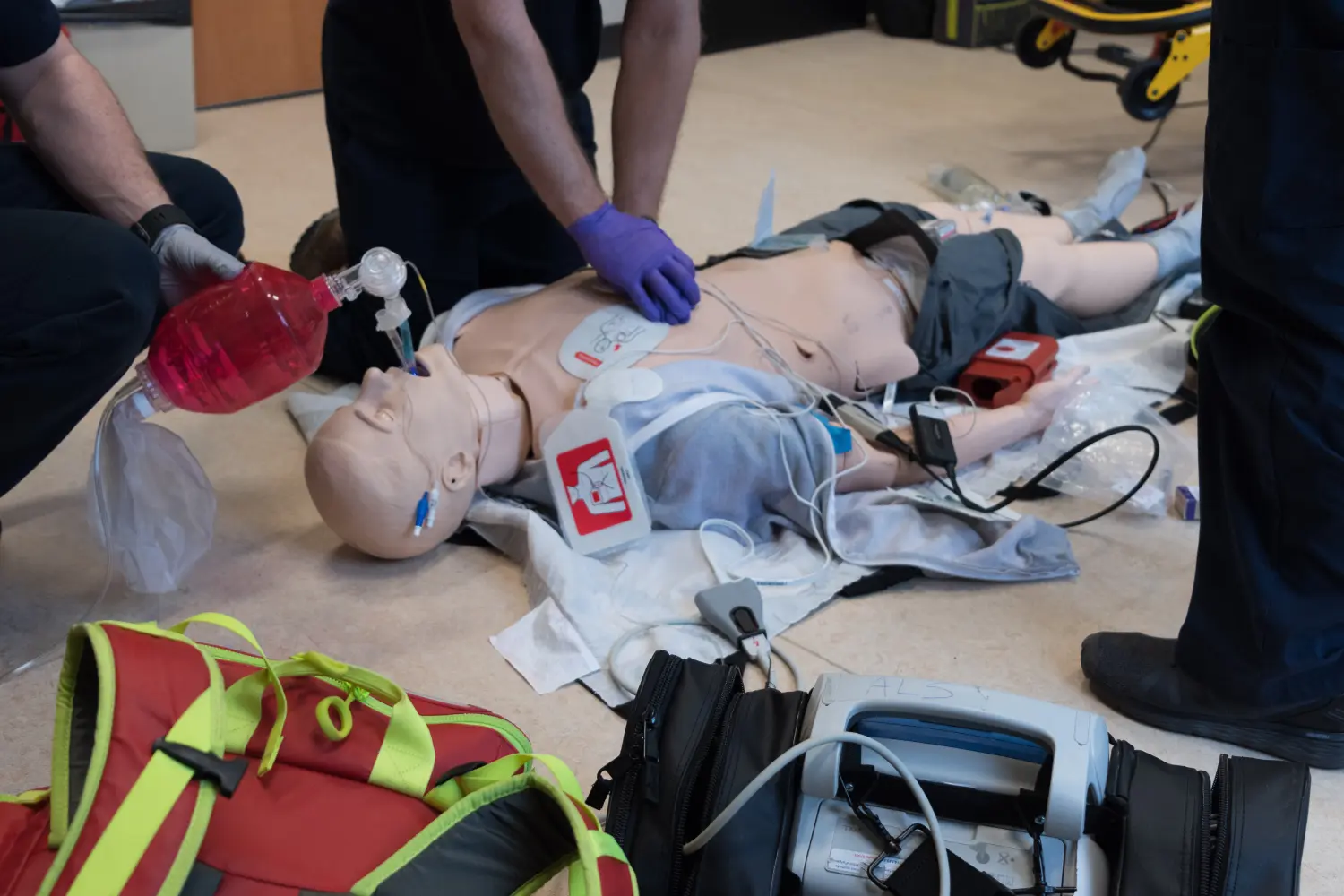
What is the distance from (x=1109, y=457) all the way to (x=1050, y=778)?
89 cm

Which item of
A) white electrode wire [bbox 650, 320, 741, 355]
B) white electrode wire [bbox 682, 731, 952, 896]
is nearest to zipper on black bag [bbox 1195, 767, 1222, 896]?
white electrode wire [bbox 682, 731, 952, 896]

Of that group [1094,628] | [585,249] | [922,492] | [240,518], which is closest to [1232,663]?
[1094,628]

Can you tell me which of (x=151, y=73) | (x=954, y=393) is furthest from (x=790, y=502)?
(x=151, y=73)

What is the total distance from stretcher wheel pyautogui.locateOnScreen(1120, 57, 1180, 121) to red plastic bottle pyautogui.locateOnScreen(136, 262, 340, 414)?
6.54 feet

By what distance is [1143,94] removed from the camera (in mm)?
2701

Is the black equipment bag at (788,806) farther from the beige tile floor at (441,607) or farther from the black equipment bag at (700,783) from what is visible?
the beige tile floor at (441,607)

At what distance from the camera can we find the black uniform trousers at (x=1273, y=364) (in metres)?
0.97

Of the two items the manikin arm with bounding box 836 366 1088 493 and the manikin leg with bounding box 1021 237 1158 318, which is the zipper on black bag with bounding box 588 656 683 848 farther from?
the manikin leg with bounding box 1021 237 1158 318

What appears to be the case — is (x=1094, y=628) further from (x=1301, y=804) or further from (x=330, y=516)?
(x=330, y=516)

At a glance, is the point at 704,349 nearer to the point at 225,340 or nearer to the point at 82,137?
the point at 225,340

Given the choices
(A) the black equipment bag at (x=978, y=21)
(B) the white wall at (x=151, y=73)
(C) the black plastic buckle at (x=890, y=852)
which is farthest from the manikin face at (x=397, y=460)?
(A) the black equipment bag at (x=978, y=21)

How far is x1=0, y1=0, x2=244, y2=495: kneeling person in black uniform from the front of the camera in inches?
47.7

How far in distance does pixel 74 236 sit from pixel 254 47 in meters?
2.44

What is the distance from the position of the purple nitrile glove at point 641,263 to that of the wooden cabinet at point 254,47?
1978 millimetres
